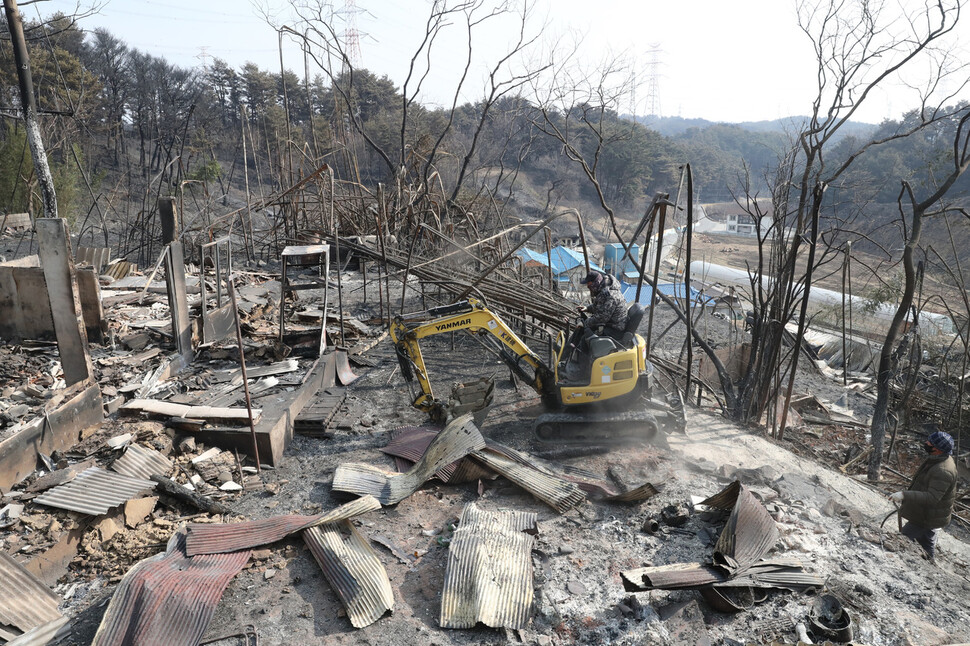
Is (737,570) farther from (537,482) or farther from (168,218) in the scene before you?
(168,218)

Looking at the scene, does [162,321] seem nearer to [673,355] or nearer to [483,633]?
[483,633]

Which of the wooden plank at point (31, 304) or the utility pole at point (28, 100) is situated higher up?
the utility pole at point (28, 100)

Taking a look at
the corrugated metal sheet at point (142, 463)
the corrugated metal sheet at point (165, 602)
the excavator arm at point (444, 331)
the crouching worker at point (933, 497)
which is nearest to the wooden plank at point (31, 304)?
the corrugated metal sheet at point (142, 463)

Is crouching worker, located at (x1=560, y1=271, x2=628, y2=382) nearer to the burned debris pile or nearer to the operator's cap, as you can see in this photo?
the burned debris pile

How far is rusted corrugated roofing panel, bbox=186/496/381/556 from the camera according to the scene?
15.9 feet

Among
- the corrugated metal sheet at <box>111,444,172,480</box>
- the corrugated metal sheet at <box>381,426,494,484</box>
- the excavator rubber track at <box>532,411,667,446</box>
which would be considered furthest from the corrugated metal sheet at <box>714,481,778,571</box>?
the corrugated metal sheet at <box>111,444,172,480</box>

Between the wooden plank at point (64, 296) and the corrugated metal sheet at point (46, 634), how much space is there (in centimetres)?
342

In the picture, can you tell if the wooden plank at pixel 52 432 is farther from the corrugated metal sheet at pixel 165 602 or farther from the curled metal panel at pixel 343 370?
the curled metal panel at pixel 343 370

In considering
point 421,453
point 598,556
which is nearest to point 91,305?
point 421,453

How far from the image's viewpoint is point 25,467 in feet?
18.0

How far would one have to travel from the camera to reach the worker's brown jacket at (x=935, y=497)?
19.5 ft

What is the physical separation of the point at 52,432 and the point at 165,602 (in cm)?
287

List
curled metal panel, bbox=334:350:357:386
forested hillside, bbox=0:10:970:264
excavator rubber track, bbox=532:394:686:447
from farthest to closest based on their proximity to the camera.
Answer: forested hillside, bbox=0:10:970:264
curled metal panel, bbox=334:350:357:386
excavator rubber track, bbox=532:394:686:447

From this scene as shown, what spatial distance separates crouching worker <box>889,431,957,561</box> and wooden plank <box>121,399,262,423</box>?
745 centimetres
